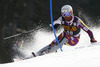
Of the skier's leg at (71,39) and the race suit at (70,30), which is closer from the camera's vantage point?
the race suit at (70,30)

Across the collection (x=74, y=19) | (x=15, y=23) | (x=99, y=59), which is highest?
(x=74, y=19)

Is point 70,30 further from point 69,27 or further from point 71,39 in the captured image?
point 71,39

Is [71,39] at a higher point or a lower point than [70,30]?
lower

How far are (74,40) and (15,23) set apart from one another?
1280 cm

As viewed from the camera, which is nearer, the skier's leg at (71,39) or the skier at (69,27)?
the skier at (69,27)

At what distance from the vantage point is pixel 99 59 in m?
3.15

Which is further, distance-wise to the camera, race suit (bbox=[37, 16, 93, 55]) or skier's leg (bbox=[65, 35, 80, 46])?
skier's leg (bbox=[65, 35, 80, 46])

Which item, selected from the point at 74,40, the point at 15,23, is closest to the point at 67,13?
the point at 74,40

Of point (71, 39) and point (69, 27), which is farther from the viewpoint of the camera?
point (71, 39)

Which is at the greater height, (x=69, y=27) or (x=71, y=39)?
(x=69, y=27)

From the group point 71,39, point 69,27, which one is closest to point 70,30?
point 69,27

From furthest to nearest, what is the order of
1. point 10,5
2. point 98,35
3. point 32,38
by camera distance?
1. point 10,5
2. point 32,38
3. point 98,35

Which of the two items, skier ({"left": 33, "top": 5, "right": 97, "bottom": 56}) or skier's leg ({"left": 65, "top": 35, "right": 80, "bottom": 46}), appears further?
skier's leg ({"left": 65, "top": 35, "right": 80, "bottom": 46})

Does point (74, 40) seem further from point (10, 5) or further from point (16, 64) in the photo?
point (10, 5)
